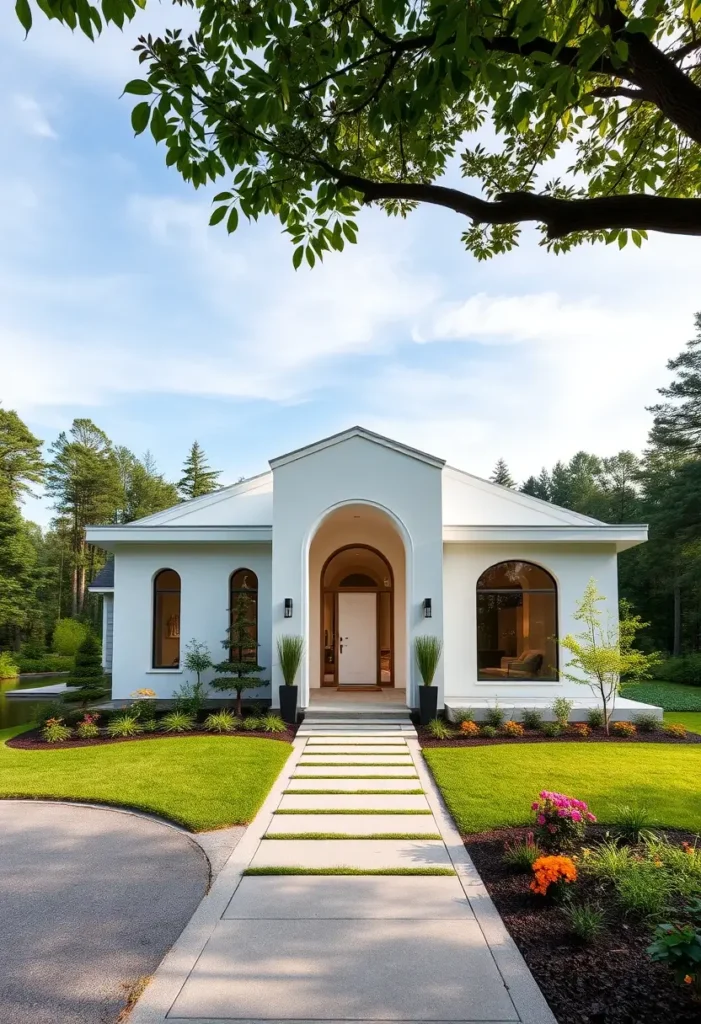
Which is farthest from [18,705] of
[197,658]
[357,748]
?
[357,748]

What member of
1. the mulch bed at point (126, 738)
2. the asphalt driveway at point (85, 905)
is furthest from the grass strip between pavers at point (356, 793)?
the mulch bed at point (126, 738)

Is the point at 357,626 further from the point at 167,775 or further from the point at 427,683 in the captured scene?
the point at 167,775

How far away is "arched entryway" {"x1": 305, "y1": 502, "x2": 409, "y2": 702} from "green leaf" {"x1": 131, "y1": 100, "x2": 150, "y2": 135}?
1179cm

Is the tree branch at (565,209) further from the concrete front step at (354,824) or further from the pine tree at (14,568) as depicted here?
the pine tree at (14,568)

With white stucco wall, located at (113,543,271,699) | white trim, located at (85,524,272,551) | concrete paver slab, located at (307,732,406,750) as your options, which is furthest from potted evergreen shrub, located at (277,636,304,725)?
white trim, located at (85,524,272,551)

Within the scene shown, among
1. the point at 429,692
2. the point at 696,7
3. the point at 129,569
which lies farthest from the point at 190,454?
the point at 696,7

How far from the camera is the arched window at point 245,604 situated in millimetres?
13164

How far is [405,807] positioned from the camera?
7.13 metres

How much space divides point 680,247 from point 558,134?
1627 millimetres

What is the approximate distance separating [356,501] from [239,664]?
13.0 feet

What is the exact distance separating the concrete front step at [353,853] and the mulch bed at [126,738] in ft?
15.4

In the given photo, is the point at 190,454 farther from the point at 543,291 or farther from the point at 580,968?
the point at 580,968

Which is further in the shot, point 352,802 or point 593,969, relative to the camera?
point 352,802

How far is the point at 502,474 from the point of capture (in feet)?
164
